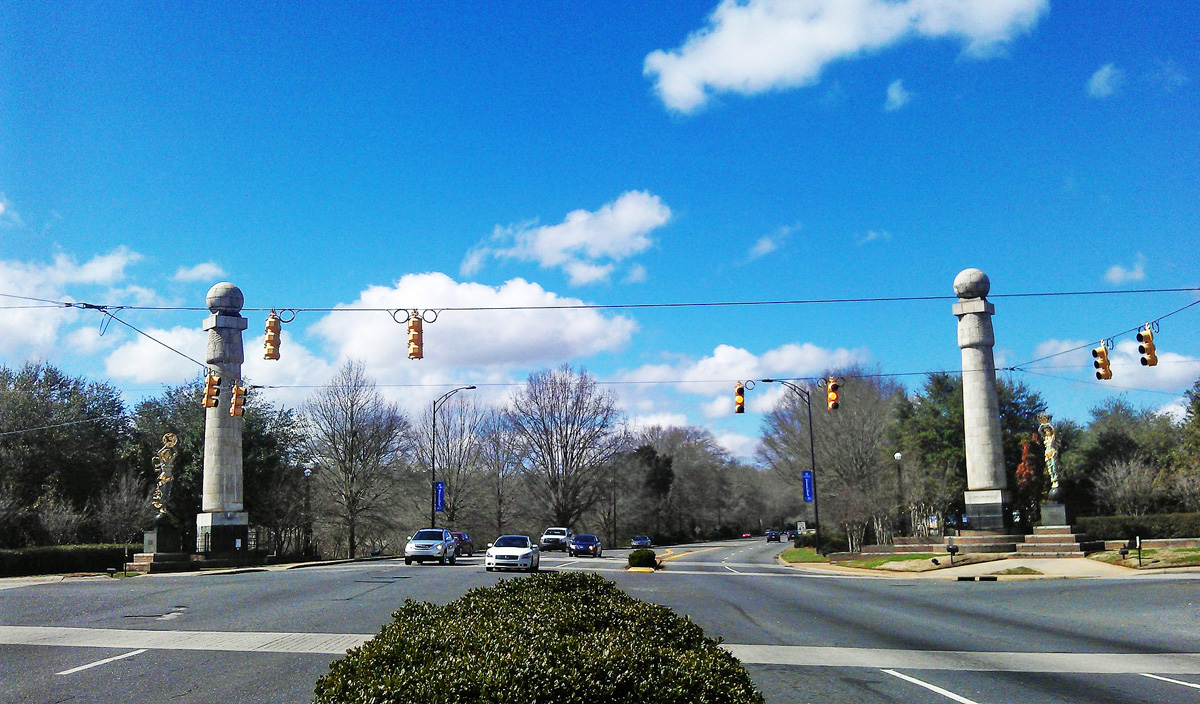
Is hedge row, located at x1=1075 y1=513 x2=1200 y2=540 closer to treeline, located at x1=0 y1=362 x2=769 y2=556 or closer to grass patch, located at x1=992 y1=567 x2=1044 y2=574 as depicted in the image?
grass patch, located at x1=992 y1=567 x2=1044 y2=574

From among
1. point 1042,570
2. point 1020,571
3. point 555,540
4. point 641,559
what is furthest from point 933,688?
point 555,540

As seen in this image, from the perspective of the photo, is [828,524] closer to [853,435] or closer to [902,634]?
[853,435]

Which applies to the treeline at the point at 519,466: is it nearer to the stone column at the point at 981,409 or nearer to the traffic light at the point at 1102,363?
the stone column at the point at 981,409

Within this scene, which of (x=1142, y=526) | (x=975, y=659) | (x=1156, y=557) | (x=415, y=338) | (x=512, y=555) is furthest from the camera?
(x=1142, y=526)

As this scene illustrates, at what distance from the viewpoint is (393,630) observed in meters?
6.53

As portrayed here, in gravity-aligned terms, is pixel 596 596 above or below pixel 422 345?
below

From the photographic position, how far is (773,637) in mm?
14719

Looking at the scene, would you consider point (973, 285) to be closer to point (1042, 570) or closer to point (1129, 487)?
point (1042, 570)

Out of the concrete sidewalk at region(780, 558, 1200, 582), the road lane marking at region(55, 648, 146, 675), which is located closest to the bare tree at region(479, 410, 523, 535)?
the concrete sidewalk at region(780, 558, 1200, 582)

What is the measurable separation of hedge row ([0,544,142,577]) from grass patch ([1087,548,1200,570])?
3978 cm

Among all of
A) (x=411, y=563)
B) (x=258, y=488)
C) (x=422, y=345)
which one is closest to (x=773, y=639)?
(x=422, y=345)

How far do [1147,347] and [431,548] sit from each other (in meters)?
27.6

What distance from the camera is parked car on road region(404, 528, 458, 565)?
126 ft

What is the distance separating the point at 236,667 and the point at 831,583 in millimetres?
21358
